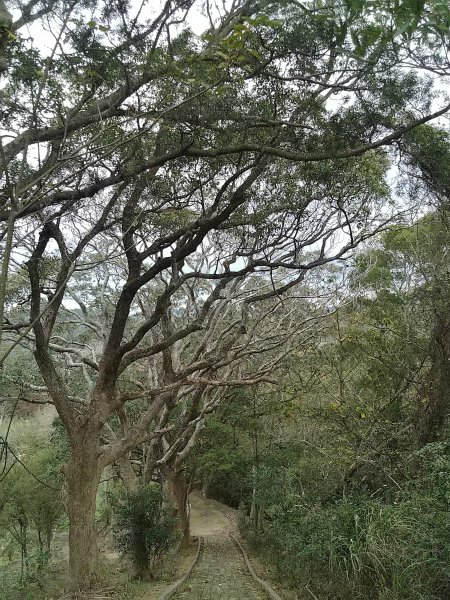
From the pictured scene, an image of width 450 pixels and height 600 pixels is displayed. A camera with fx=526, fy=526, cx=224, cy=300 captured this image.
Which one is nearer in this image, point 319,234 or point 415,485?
point 415,485

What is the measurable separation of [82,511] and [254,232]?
527 cm

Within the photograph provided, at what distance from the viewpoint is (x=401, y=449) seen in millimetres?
9891

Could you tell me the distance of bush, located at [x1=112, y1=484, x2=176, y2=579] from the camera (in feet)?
38.6

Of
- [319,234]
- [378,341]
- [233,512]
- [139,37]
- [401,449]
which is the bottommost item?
[233,512]

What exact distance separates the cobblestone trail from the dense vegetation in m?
0.99

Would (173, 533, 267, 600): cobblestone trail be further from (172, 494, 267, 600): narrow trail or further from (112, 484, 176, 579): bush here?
(112, 484, 176, 579): bush

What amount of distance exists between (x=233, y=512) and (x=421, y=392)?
23.0m

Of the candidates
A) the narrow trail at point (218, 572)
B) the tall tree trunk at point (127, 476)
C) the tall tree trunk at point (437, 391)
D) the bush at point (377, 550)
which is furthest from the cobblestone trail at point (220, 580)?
the tall tree trunk at point (437, 391)

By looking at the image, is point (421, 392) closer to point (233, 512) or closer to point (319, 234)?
point (319, 234)

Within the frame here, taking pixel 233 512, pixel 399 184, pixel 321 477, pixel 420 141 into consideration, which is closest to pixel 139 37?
pixel 420 141

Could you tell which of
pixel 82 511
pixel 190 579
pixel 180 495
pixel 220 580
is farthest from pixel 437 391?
pixel 180 495

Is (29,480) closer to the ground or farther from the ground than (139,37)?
closer to the ground

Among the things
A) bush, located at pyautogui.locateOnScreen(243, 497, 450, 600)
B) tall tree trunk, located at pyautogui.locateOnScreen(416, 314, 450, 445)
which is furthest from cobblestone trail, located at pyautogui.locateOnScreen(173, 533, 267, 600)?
tall tree trunk, located at pyautogui.locateOnScreen(416, 314, 450, 445)

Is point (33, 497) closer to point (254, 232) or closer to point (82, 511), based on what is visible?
point (82, 511)
